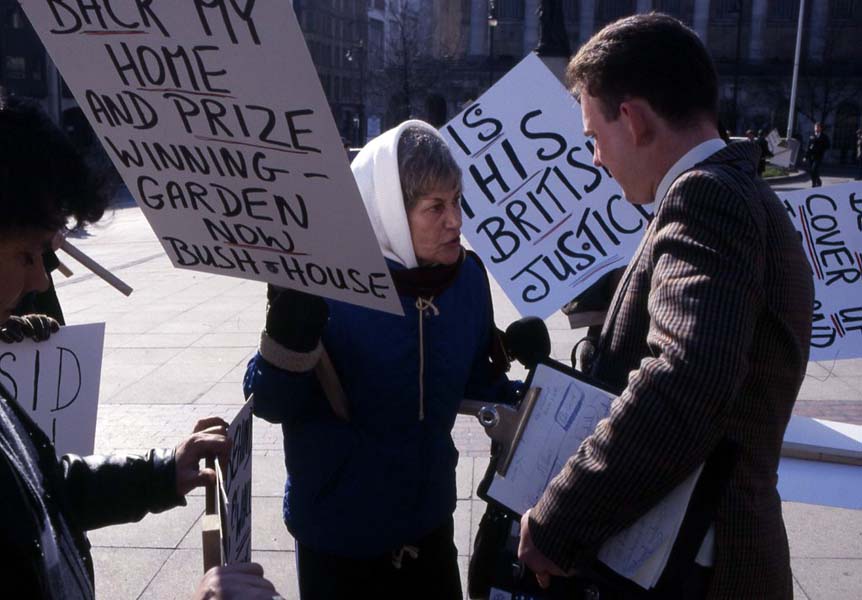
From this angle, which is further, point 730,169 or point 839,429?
point 839,429

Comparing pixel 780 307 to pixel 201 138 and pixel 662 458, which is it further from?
pixel 201 138

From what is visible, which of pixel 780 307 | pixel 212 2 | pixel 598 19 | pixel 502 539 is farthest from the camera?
pixel 598 19

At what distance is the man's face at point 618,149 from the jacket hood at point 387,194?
1.79 feet

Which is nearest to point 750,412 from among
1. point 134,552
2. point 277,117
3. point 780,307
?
point 780,307

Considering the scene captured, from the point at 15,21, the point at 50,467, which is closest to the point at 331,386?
the point at 50,467

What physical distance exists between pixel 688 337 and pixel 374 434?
98 centimetres

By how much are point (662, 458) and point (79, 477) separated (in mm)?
1222

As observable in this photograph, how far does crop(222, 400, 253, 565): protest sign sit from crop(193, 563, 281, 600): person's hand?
10 centimetres

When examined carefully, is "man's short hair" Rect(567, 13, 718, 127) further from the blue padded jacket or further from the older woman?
the blue padded jacket

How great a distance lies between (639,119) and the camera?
185cm

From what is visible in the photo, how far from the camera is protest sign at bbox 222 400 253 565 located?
165 cm

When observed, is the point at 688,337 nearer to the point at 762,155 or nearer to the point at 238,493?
the point at 238,493

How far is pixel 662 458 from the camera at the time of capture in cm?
161

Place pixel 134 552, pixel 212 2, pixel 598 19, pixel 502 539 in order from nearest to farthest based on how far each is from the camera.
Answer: pixel 212 2, pixel 502 539, pixel 134 552, pixel 598 19
